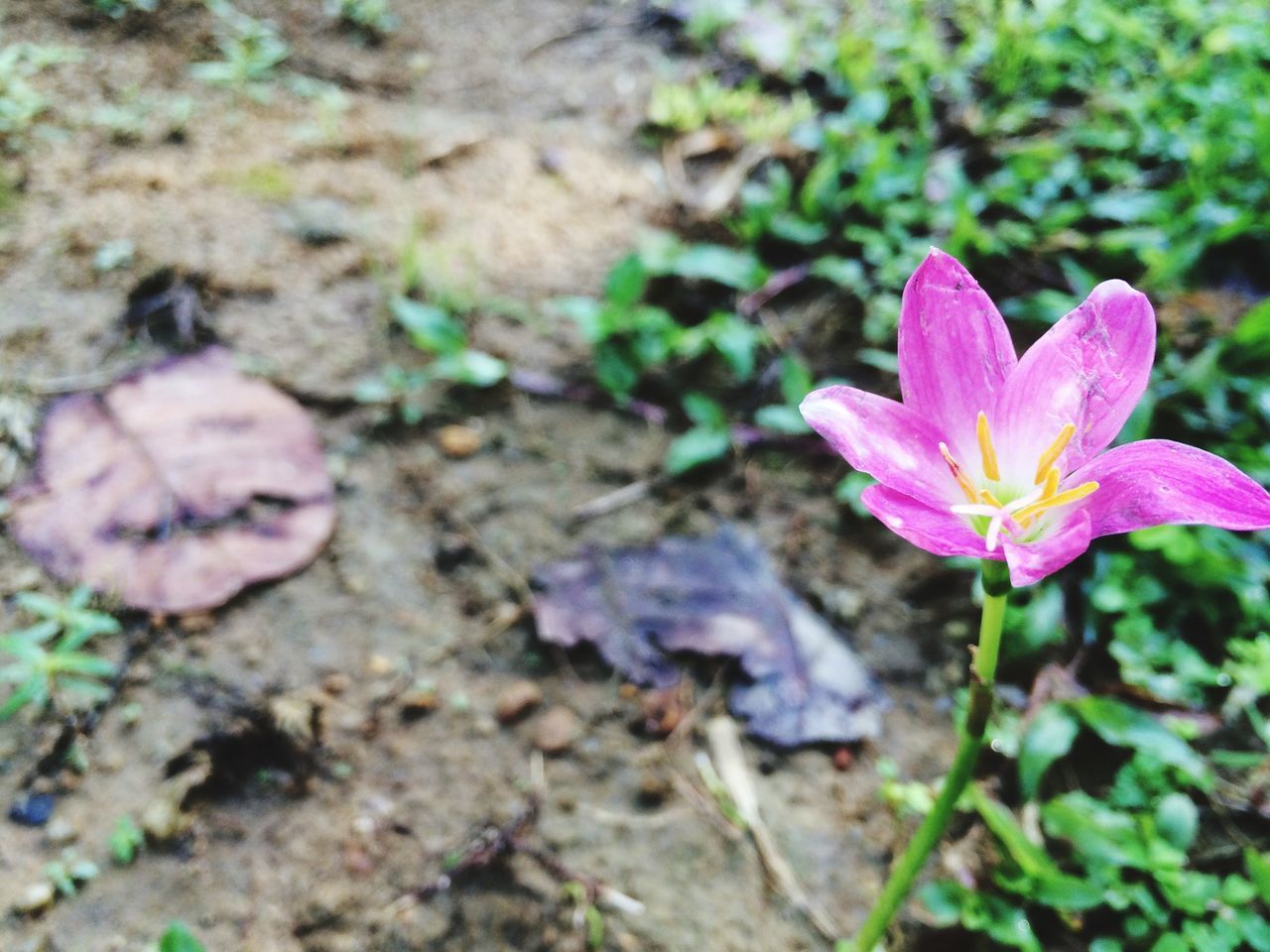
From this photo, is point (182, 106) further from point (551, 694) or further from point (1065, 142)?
point (1065, 142)

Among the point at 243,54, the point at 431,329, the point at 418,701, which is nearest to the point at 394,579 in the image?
the point at 418,701

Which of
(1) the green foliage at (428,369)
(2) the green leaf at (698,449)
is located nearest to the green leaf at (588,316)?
(1) the green foliage at (428,369)

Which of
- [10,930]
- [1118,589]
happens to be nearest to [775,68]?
[1118,589]

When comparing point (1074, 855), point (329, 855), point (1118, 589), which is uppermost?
point (1118, 589)

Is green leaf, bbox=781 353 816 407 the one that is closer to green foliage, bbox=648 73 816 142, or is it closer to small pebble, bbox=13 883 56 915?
green foliage, bbox=648 73 816 142

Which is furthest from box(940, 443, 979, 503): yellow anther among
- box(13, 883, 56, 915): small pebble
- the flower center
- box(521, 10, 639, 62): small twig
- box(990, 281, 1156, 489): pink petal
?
box(521, 10, 639, 62): small twig

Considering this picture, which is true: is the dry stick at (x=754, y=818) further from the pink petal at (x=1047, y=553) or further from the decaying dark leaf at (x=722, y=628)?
the pink petal at (x=1047, y=553)
